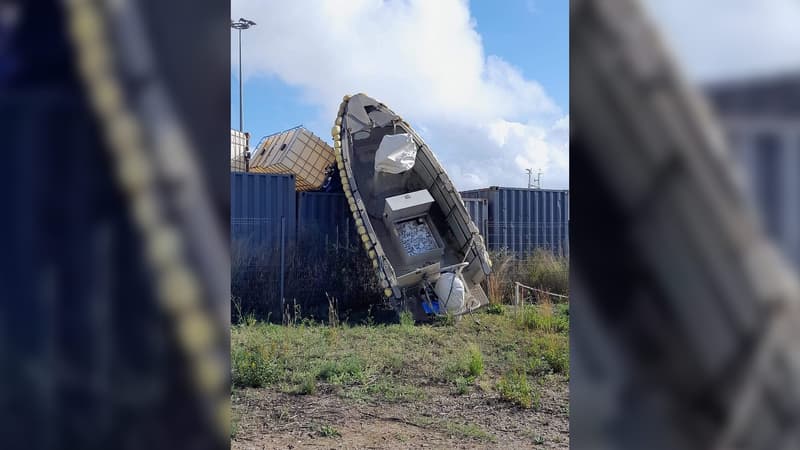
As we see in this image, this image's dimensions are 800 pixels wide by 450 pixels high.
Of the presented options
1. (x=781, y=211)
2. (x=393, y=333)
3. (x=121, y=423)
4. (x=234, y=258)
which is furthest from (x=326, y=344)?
(x=781, y=211)

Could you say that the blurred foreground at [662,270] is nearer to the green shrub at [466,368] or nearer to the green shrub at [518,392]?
the green shrub at [518,392]

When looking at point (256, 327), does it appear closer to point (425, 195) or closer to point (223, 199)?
point (425, 195)

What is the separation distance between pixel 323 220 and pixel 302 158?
1.86 meters

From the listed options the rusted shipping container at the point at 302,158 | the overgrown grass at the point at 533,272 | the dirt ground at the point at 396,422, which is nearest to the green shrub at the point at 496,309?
the overgrown grass at the point at 533,272

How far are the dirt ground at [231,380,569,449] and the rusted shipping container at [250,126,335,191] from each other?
6.19 meters

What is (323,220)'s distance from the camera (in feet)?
29.4

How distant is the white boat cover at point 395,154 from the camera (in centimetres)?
807

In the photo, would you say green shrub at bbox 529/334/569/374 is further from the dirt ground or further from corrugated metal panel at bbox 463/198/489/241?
corrugated metal panel at bbox 463/198/489/241

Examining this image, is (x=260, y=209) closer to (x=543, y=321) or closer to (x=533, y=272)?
(x=543, y=321)

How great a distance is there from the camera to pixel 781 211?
0.95 meters

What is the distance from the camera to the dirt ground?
3.56m

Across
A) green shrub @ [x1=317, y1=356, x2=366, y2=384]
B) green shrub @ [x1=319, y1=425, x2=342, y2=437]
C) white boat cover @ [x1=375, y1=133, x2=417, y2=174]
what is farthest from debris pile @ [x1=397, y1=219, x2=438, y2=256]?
green shrub @ [x1=319, y1=425, x2=342, y2=437]

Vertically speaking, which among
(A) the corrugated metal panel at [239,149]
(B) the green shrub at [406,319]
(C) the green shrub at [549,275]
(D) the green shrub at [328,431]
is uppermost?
(A) the corrugated metal panel at [239,149]

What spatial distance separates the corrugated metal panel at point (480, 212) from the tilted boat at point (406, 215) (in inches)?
59.5
